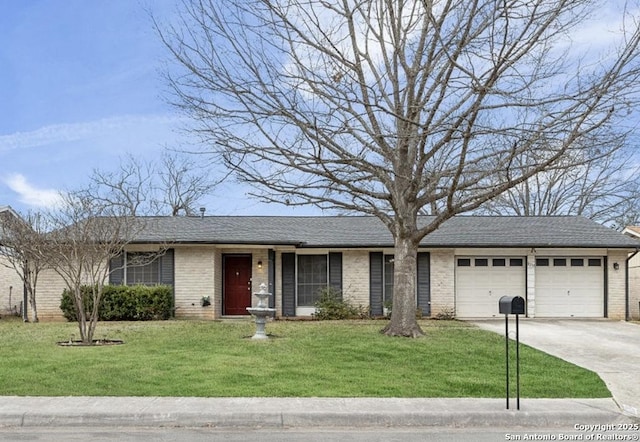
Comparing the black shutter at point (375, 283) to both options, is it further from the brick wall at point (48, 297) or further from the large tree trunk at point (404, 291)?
the brick wall at point (48, 297)

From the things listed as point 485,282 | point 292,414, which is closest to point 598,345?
point 485,282

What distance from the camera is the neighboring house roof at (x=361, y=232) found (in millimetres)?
21203

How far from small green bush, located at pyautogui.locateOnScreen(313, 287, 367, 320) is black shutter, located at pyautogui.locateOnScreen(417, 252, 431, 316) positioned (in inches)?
81.4

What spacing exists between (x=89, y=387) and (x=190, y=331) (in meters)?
7.29

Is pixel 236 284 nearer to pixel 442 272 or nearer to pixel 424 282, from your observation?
pixel 424 282

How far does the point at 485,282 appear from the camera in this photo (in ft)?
72.3

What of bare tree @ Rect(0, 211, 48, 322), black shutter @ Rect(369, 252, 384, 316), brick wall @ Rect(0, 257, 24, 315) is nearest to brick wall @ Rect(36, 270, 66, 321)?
bare tree @ Rect(0, 211, 48, 322)

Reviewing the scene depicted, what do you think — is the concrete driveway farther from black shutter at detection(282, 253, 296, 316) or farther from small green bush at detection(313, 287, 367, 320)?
black shutter at detection(282, 253, 296, 316)

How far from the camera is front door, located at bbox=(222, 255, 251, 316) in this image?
2211 cm

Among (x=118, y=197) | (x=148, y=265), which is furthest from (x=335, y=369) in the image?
(x=118, y=197)

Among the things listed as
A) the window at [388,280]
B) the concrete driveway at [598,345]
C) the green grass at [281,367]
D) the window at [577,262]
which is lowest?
the concrete driveway at [598,345]

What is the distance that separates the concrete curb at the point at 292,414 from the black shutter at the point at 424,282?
13537 millimetres

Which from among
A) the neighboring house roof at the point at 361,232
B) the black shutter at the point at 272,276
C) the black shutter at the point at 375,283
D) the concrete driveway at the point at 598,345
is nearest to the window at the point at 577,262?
the neighboring house roof at the point at 361,232

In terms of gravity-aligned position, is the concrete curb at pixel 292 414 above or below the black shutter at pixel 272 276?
below
